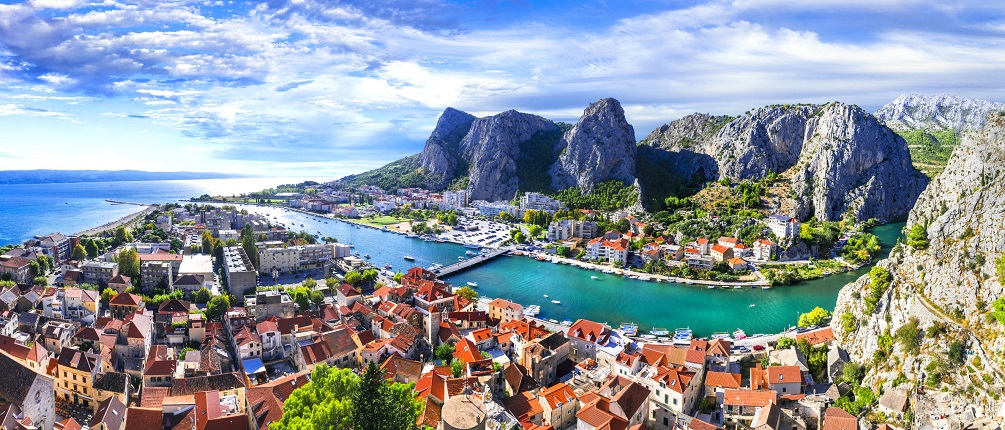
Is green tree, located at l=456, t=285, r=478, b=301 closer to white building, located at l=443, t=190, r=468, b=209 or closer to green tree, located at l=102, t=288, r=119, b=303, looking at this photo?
green tree, located at l=102, t=288, r=119, b=303

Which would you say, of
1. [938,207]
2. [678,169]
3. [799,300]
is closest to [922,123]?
[678,169]

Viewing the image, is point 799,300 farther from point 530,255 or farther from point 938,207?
point 530,255

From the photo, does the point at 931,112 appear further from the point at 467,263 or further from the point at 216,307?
the point at 216,307

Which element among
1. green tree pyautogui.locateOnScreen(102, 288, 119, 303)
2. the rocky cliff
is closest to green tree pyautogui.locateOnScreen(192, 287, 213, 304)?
green tree pyautogui.locateOnScreen(102, 288, 119, 303)

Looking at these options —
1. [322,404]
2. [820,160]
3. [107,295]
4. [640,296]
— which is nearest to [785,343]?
[640,296]

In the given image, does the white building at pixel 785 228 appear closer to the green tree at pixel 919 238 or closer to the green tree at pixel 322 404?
the green tree at pixel 919 238

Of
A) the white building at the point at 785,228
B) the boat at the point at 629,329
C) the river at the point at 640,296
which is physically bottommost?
the river at the point at 640,296

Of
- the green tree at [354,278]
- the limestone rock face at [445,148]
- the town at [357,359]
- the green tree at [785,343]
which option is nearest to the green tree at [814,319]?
the town at [357,359]
